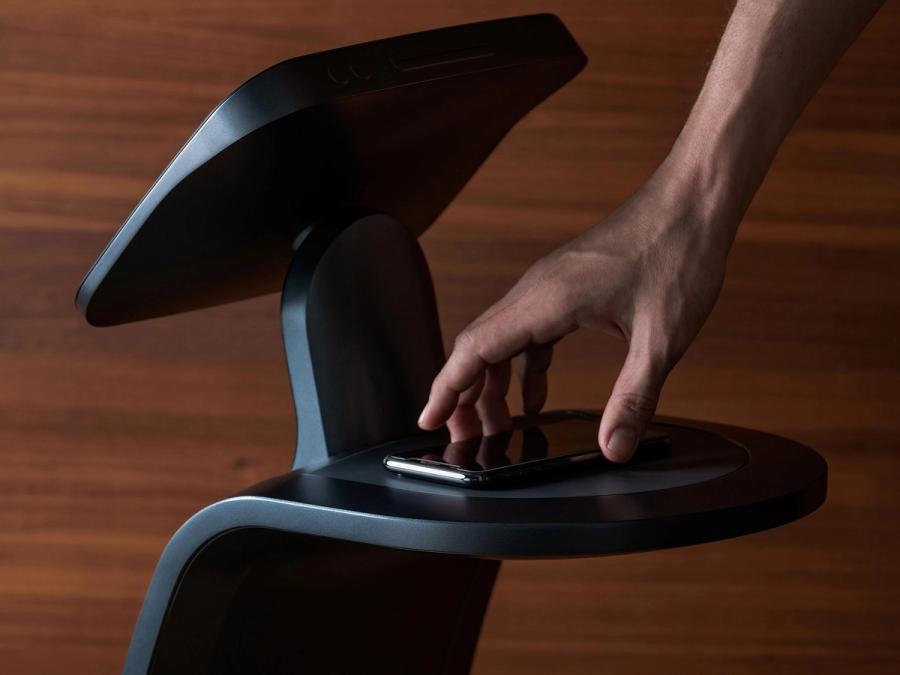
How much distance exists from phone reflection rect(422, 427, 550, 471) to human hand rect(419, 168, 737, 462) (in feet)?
0.09

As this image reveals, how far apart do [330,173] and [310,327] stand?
3.7 inches

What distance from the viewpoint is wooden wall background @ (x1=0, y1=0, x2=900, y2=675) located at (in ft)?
4.12

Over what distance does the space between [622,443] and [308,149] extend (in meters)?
0.23

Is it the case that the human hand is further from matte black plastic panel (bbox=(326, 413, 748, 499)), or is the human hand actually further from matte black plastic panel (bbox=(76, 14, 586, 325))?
matte black plastic panel (bbox=(76, 14, 586, 325))

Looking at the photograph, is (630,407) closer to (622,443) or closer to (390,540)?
(622,443)

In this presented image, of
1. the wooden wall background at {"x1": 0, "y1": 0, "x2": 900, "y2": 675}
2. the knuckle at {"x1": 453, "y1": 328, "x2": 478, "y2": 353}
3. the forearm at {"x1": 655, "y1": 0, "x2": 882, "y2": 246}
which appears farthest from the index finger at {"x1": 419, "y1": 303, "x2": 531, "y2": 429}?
the wooden wall background at {"x1": 0, "y1": 0, "x2": 900, "y2": 675}

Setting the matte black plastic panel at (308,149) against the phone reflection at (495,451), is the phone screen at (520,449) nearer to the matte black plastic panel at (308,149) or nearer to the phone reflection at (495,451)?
the phone reflection at (495,451)

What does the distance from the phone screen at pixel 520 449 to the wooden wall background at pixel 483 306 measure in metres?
0.63

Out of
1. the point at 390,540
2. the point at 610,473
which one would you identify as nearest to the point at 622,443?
the point at 610,473

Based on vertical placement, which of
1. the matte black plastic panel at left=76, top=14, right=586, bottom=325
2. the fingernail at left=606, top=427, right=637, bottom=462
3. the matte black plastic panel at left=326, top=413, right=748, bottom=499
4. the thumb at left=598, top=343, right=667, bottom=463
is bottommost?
the matte black plastic panel at left=326, top=413, right=748, bottom=499

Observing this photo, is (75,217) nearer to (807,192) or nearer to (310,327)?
(310,327)

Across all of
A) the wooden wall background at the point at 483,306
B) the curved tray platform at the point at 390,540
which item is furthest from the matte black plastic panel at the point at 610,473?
the wooden wall background at the point at 483,306

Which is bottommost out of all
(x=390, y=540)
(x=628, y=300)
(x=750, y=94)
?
(x=390, y=540)

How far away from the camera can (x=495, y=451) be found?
1.93 feet
